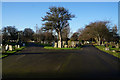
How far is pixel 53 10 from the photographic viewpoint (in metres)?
36.8

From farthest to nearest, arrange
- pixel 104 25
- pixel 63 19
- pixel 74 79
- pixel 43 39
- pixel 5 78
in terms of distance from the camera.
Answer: pixel 43 39 → pixel 104 25 → pixel 63 19 → pixel 5 78 → pixel 74 79

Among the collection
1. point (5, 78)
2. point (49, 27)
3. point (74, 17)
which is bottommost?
point (5, 78)

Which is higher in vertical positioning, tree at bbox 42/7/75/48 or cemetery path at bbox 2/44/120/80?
tree at bbox 42/7/75/48

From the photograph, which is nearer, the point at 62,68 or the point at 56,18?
the point at 62,68

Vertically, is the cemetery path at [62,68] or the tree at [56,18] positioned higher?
the tree at [56,18]

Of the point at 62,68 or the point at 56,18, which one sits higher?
the point at 56,18

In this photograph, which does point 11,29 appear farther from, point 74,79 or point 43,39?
point 74,79

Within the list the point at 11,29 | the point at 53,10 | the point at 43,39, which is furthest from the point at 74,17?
the point at 11,29

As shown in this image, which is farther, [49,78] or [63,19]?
[63,19]

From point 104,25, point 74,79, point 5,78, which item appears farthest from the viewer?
point 104,25

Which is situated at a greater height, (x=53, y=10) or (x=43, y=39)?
(x=53, y=10)

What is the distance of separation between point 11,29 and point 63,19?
49.0 meters

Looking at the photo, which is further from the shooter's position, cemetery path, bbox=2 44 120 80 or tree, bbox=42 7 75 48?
tree, bbox=42 7 75 48

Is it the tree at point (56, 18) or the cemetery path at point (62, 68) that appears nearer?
the cemetery path at point (62, 68)
